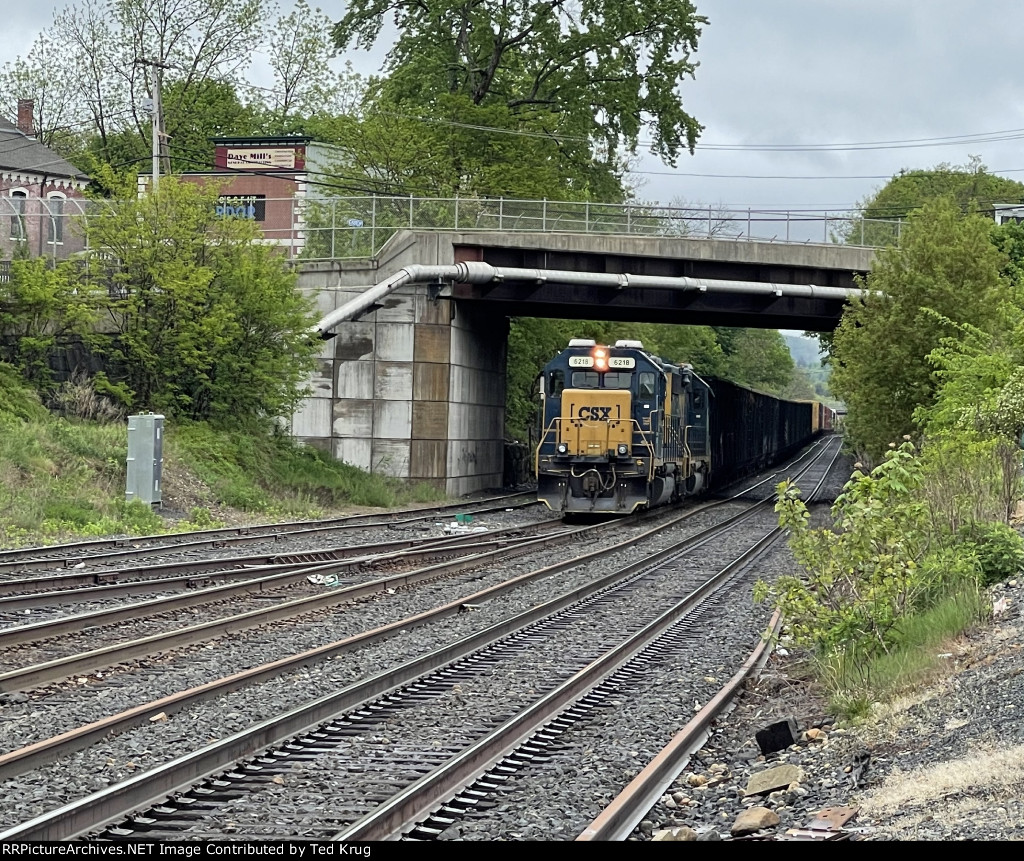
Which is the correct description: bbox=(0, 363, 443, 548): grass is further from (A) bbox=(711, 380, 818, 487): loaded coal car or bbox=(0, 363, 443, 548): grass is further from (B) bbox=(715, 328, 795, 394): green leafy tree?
(B) bbox=(715, 328, 795, 394): green leafy tree

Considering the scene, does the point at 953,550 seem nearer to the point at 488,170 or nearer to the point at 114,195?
the point at 114,195

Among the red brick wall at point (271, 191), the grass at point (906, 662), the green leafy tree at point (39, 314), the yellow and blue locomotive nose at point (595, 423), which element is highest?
the red brick wall at point (271, 191)

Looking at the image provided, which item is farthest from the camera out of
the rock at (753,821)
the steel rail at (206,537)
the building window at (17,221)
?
the building window at (17,221)

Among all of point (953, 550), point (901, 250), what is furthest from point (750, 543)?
point (953, 550)

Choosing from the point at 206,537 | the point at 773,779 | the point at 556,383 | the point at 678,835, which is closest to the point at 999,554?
the point at 773,779

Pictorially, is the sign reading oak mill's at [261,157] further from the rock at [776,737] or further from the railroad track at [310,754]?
the rock at [776,737]

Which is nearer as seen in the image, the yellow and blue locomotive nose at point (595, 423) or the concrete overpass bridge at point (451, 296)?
the yellow and blue locomotive nose at point (595, 423)

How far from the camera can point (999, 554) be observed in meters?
12.4

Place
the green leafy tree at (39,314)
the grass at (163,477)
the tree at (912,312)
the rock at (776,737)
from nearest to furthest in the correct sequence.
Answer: the rock at (776,737) → the grass at (163,477) → the green leafy tree at (39,314) → the tree at (912,312)

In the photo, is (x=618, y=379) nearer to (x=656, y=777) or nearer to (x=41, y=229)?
(x=41, y=229)

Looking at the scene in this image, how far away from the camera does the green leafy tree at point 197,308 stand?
28.2m

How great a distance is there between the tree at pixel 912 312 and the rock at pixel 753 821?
21.6 meters

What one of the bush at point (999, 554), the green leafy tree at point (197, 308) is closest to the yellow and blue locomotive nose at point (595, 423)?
the green leafy tree at point (197, 308)

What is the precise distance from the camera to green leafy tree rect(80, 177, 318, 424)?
92.4 feet
